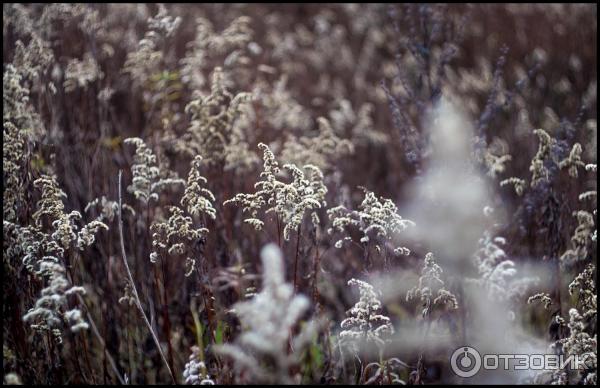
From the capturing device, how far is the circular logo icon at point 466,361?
238 cm

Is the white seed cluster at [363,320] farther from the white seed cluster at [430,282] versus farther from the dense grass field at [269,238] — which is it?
the white seed cluster at [430,282]

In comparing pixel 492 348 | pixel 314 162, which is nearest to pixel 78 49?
pixel 314 162

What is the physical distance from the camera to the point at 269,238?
7.80 ft

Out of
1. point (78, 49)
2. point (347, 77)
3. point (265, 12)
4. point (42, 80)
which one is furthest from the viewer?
point (265, 12)

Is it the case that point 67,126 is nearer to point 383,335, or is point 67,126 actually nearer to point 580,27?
point 383,335

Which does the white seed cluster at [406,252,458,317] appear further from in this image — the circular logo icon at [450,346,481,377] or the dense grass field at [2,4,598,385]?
the circular logo icon at [450,346,481,377]

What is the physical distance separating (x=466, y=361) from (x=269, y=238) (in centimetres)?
94

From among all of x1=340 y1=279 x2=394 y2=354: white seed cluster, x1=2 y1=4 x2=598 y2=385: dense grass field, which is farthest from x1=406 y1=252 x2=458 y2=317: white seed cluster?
x1=340 y1=279 x2=394 y2=354: white seed cluster

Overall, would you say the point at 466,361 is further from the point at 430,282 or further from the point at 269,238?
the point at 269,238

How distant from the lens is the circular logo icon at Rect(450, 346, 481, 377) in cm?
238

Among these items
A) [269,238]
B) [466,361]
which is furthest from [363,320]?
[466,361]

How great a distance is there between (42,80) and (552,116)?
10.4 feet

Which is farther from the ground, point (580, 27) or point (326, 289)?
point (580, 27)

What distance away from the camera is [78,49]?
4023mm
